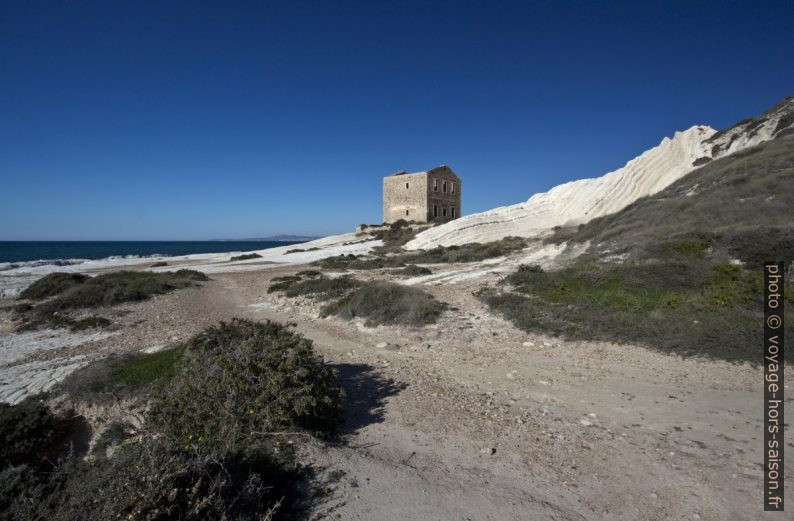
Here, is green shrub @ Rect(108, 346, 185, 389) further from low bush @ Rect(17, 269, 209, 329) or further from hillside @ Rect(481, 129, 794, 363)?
hillside @ Rect(481, 129, 794, 363)

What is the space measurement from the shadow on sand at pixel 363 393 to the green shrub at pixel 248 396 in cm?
32

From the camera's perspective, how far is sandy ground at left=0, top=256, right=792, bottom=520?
12.6 feet

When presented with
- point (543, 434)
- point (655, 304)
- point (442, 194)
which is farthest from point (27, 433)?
point (442, 194)

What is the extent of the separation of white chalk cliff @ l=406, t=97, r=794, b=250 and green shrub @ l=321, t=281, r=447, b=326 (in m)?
19.8

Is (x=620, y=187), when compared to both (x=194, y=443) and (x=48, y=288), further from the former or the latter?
(x=48, y=288)

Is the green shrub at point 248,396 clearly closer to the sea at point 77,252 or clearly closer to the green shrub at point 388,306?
the green shrub at point 388,306

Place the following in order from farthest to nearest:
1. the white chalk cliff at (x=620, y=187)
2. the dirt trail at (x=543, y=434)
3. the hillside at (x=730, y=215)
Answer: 1. the white chalk cliff at (x=620, y=187)
2. the hillside at (x=730, y=215)
3. the dirt trail at (x=543, y=434)

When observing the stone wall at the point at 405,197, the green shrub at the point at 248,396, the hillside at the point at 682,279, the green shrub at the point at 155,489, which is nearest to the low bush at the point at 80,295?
the green shrub at the point at 248,396

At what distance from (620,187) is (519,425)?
30.3 meters

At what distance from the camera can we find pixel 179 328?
1105 centimetres

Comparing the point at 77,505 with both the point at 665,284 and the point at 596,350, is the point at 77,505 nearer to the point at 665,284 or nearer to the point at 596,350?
the point at 596,350

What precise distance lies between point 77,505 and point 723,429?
691 centimetres

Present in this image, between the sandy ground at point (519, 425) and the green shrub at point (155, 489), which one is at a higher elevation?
the green shrub at point (155, 489)

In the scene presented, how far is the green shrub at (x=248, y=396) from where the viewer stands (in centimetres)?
466
